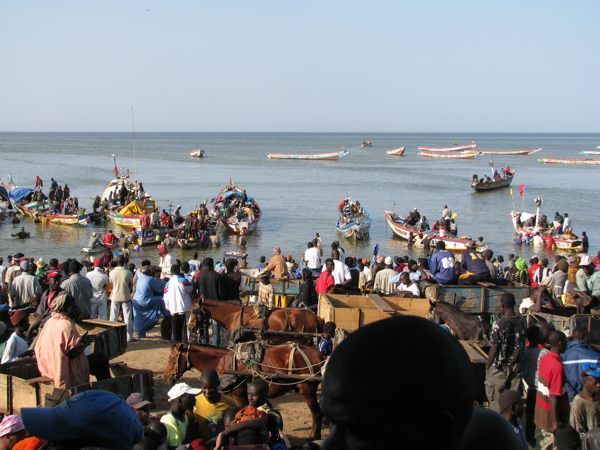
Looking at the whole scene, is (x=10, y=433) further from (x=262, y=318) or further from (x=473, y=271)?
(x=473, y=271)

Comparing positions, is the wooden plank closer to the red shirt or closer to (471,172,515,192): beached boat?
the red shirt

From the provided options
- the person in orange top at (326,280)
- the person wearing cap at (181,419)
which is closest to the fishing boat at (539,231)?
the person in orange top at (326,280)

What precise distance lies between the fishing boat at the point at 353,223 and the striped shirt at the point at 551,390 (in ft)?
89.0

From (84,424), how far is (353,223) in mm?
32571

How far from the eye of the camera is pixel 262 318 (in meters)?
10.4

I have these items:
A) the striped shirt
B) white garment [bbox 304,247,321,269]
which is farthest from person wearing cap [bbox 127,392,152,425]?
white garment [bbox 304,247,321,269]

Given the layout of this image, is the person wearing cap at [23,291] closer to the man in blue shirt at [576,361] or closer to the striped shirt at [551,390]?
the striped shirt at [551,390]

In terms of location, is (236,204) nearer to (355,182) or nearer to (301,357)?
(301,357)

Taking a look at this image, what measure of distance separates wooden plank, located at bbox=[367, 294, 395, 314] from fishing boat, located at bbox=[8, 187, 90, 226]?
1175 inches

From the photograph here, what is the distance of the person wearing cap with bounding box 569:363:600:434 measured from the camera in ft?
22.3

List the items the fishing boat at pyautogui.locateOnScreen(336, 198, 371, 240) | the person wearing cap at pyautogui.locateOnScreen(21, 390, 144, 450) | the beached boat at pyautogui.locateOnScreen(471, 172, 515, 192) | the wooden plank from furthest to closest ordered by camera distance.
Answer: the beached boat at pyautogui.locateOnScreen(471, 172, 515, 192)
the fishing boat at pyautogui.locateOnScreen(336, 198, 371, 240)
the wooden plank
the person wearing cap at pyautogui.locateOnScreen(21, 390, 144, 450)

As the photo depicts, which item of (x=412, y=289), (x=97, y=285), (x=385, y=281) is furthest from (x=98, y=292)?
(x=412, y=289)

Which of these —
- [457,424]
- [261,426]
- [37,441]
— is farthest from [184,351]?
[457,424]

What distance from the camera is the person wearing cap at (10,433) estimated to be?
15.8ft
